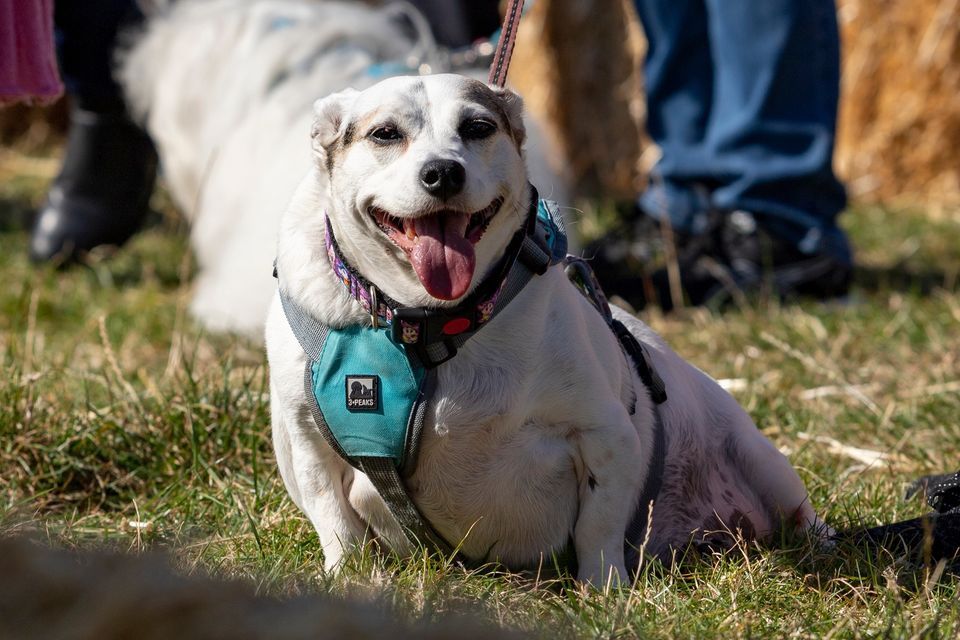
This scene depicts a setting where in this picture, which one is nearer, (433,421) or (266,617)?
(266,617)

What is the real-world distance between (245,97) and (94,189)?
3.08ft

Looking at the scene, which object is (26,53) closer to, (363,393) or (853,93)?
(363,393)

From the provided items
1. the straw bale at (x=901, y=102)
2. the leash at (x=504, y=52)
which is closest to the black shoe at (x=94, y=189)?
the leash at (x=504, y=52)

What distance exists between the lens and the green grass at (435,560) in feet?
6.04

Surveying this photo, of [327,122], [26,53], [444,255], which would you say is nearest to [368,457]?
[444,255]

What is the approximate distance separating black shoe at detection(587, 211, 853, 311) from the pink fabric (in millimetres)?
2174

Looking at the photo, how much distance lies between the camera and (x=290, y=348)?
1.95m

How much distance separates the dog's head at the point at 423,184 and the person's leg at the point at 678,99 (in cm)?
238

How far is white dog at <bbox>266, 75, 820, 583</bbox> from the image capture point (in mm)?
1876

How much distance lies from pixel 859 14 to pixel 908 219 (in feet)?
3.50

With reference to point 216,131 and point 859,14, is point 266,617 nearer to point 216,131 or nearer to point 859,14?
point 216,131

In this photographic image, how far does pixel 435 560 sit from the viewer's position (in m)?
2.03

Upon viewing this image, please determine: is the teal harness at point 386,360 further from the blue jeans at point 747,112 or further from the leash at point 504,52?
the blue jeans at point 747,112

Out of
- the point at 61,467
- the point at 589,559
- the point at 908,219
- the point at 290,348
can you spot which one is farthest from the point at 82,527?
the point at 908,219
